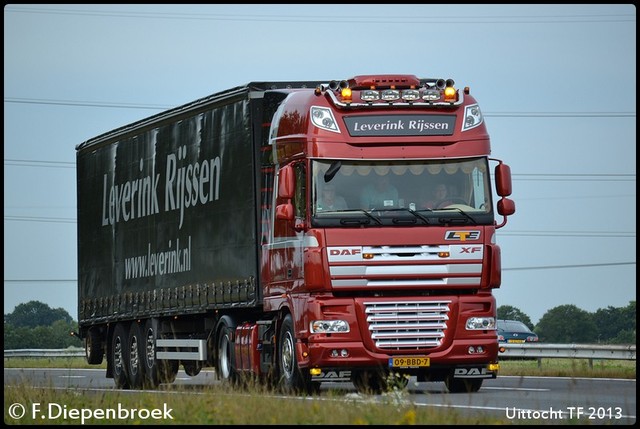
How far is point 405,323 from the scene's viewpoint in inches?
872

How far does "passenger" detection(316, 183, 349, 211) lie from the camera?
2189 centimetres

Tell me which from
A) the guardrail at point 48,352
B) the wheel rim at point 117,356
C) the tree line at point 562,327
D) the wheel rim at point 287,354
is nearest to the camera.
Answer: the wheel rim at point 287,354

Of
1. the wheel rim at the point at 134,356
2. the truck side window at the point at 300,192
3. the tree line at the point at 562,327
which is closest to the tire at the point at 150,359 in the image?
the wheel rim at the point at 134,356

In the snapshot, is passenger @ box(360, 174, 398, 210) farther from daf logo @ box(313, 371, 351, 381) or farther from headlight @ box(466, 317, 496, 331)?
daf logo @ box(313, 371, 351, 381)

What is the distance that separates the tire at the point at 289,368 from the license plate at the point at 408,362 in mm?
1213

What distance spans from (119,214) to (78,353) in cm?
2283

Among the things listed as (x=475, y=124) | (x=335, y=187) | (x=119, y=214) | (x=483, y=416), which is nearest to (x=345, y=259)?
(x=335, y=187)

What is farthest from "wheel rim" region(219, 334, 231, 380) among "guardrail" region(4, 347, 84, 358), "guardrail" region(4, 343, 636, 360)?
"guardrail" region(4, 347, 84, 358)

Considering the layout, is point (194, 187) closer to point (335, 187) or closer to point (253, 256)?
point (253, 256)

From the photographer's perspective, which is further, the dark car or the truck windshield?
the dark car

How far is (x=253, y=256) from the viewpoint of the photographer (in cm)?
2441

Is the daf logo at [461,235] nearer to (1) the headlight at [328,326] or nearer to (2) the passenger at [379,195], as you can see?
(2) the passenger at [379,195]

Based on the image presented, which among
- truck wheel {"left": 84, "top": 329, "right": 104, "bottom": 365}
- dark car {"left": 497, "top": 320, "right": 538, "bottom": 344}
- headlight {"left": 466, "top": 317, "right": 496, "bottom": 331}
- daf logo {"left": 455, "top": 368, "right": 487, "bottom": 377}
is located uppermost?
dark car {"left": 497, "top": 320, "right": 538, "bottom": 344}

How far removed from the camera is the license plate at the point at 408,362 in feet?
72.3
